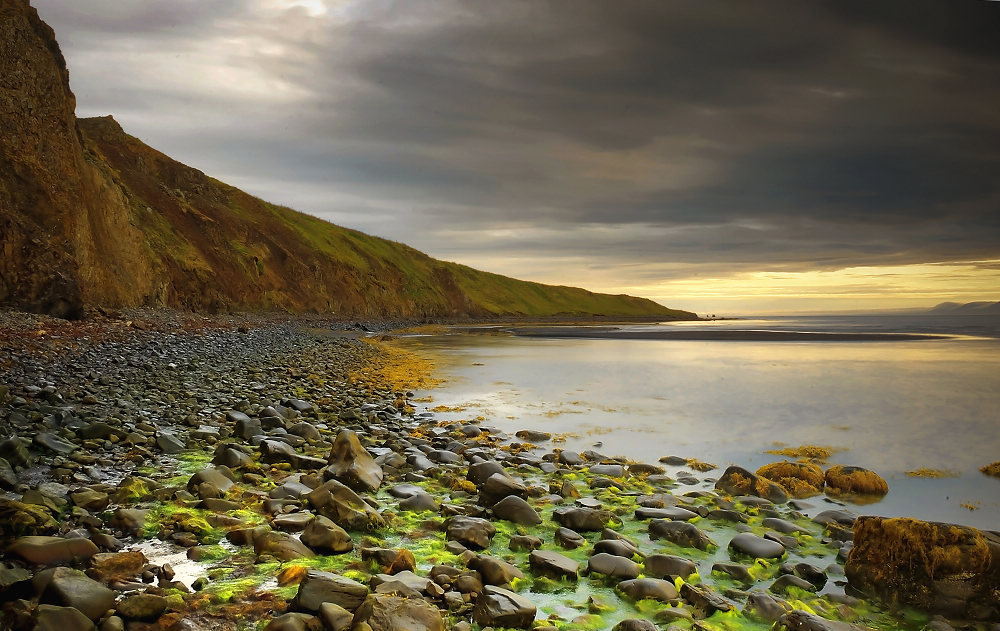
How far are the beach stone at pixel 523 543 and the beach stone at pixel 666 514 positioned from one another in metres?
1.41

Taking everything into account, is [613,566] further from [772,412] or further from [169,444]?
[772,412]

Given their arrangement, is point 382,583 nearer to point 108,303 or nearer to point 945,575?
point 945,575

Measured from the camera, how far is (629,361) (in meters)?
27.6

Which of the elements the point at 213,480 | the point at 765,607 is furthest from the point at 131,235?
the point at 765,607

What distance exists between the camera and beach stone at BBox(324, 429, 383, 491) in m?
5.99

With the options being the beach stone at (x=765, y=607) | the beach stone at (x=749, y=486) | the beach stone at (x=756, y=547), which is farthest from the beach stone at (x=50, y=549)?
the beach stone at (x=749, y=486)

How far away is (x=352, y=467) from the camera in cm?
609

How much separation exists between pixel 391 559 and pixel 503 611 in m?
1.06

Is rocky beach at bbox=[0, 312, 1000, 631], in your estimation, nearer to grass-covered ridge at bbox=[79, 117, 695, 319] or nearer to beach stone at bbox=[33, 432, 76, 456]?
beach stone at bbox=[33, 432, 76, 456]

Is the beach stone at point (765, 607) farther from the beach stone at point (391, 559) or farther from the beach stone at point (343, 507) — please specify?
the beach stone at point (343, 507)

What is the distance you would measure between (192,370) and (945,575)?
46.8 feet

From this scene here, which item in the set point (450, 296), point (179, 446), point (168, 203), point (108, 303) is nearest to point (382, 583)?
point (179, 446)

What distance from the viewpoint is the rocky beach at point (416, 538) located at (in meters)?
3.38

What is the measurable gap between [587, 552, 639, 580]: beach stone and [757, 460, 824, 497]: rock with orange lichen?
3.98 metres
